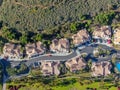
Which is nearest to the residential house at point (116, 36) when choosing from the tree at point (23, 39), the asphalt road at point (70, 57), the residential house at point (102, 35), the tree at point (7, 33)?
the residential house at point (102, 35)

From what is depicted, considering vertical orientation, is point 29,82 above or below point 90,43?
below

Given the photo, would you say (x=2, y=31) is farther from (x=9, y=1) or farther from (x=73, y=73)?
(x=73, y=73)

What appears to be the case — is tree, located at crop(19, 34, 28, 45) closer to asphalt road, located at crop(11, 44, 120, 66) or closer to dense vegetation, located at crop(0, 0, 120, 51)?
dense vegetation, located at crop(0, 0, 120, 51)

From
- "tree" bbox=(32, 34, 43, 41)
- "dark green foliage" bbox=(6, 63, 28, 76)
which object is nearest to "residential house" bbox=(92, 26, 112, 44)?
"tree" bbox=(32, 34, 43, 41)

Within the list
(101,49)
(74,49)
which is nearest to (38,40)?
(74,49)

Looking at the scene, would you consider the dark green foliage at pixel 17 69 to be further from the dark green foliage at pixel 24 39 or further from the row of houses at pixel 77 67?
the dark green foliage at pixel 24 39

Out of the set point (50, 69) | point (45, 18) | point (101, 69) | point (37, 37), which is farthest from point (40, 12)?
point (101, 69)

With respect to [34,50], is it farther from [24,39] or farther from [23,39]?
[23,39]
